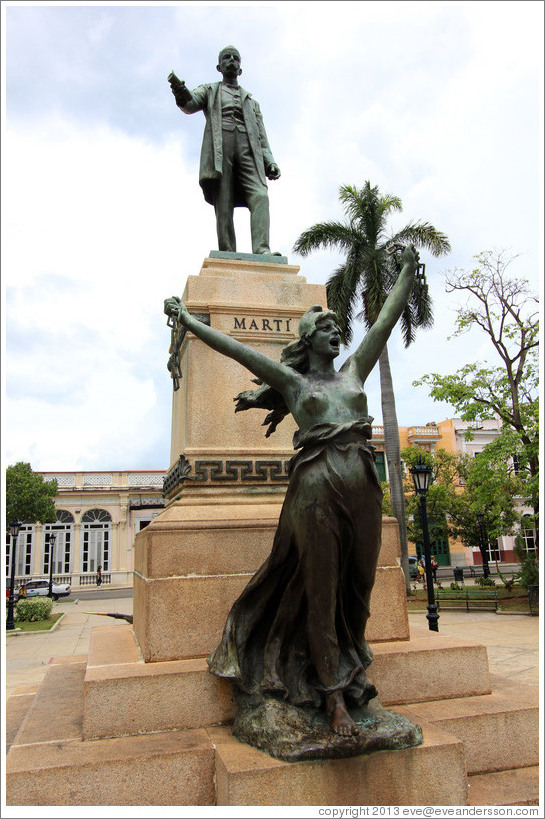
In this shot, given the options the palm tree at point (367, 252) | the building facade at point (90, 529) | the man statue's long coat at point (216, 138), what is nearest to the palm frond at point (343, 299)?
the palm tree at point (367, 252)

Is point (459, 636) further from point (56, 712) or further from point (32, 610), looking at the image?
point (32, 610)

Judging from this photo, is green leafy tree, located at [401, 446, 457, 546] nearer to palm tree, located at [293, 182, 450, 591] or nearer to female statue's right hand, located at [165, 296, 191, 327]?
palm tree, located at [293, 182, 450, 591]

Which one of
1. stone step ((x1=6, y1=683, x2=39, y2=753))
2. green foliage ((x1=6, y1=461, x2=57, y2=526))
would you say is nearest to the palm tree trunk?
stone step ((x1=6, y1=683, x2=39, y2=753))

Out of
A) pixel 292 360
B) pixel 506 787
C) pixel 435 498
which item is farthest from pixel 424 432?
pixel 292 360

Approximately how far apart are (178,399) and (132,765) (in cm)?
309

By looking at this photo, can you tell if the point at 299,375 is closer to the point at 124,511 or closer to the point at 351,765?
the point at 351,765

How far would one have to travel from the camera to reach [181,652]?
3943mm

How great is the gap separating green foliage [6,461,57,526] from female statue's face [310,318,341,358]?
3456cm

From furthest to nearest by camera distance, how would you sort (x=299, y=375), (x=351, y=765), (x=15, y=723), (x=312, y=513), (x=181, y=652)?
(x=15, y=723) < (x=181, y=652) < (x=299, y=375) < (x=312, y=513) < (x=351, y=765)

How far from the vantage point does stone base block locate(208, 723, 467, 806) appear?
2779 mm

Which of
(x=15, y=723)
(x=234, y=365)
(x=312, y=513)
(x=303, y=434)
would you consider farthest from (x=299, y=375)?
(x=15, y=723)

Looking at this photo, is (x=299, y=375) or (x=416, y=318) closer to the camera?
(x=299, y=375)

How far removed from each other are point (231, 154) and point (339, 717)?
16.7 feet

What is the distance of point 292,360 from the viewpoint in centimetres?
362
